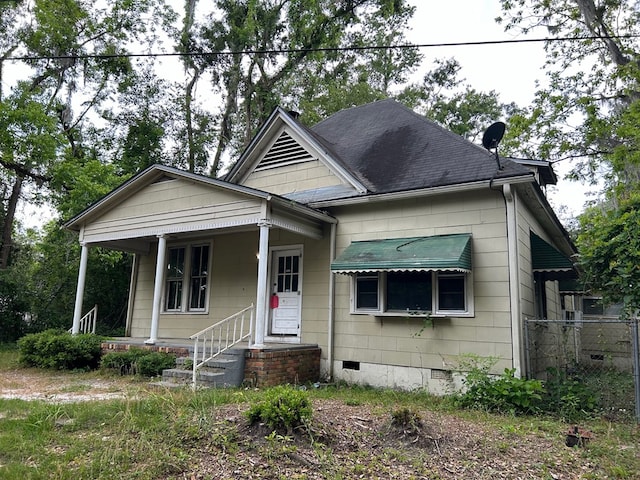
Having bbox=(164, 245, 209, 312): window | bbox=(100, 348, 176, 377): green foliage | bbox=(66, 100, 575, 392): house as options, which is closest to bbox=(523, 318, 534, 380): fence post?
bbox=(66, 100, 575, 392): house

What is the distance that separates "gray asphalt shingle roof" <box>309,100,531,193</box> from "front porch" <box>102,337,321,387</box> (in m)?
3.58

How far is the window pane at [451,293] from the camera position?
7602 millimetres

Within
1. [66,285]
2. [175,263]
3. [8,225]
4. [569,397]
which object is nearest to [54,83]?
[8,225]

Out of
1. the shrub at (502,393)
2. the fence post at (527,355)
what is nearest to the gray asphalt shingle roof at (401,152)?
the fence post at (527,355)

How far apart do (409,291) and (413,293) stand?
0.28ft

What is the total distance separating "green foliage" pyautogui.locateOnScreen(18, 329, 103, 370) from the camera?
375 inches

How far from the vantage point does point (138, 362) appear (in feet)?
27.4

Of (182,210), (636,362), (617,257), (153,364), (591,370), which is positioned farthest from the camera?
(182,210)

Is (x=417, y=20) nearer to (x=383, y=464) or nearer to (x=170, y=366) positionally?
(x=170, y=366)

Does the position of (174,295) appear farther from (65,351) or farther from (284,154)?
(284,154)

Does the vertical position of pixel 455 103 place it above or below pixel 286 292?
above

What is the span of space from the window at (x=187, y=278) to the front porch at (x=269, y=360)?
1840 mm

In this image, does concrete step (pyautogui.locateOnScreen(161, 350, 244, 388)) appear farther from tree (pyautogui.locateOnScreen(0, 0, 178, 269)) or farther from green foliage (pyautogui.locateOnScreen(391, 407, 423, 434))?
tree (pyautogui.locateOnScreen(0, 0, 178, 269))

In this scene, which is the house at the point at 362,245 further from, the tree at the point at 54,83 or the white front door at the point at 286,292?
the tree at the point at 54,83
